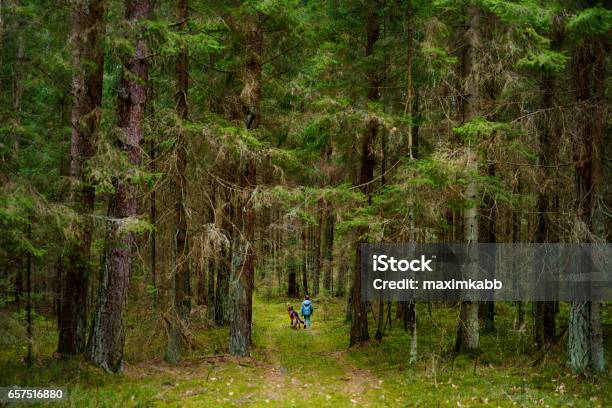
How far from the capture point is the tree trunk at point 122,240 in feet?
33.6

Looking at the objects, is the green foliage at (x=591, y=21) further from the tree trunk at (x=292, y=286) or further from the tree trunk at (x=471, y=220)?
the tree trunk at (x=292, y=286)

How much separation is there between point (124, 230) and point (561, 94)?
37.1ft

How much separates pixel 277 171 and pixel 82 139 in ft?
16.7

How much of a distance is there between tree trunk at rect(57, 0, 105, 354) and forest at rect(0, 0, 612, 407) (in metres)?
0.06

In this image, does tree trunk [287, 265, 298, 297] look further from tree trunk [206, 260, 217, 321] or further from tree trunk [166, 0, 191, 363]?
tree trunk [166, 0, 191, 363]

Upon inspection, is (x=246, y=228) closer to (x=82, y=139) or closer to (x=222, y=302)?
(x=82, y=139)

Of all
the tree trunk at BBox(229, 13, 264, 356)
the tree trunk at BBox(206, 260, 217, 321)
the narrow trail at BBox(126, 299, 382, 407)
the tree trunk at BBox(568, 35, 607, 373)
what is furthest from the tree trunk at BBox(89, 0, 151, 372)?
the tree trunk at BBox(568, 35, 607, 373)

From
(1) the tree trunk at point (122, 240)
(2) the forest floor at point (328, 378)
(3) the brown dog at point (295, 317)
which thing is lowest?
(3) the brown dog at point (295, 317)

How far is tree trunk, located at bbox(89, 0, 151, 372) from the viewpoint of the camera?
1025 centimetres

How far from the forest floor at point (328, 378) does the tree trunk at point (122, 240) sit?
0.56 metres

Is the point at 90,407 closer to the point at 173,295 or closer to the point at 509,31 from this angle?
the point at 173,295

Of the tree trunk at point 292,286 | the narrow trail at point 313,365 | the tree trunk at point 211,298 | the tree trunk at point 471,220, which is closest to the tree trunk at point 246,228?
the narrow trail at point 313,365

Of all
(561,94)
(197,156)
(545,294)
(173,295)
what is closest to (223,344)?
(173,295)

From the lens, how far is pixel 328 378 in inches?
Answer: 467
